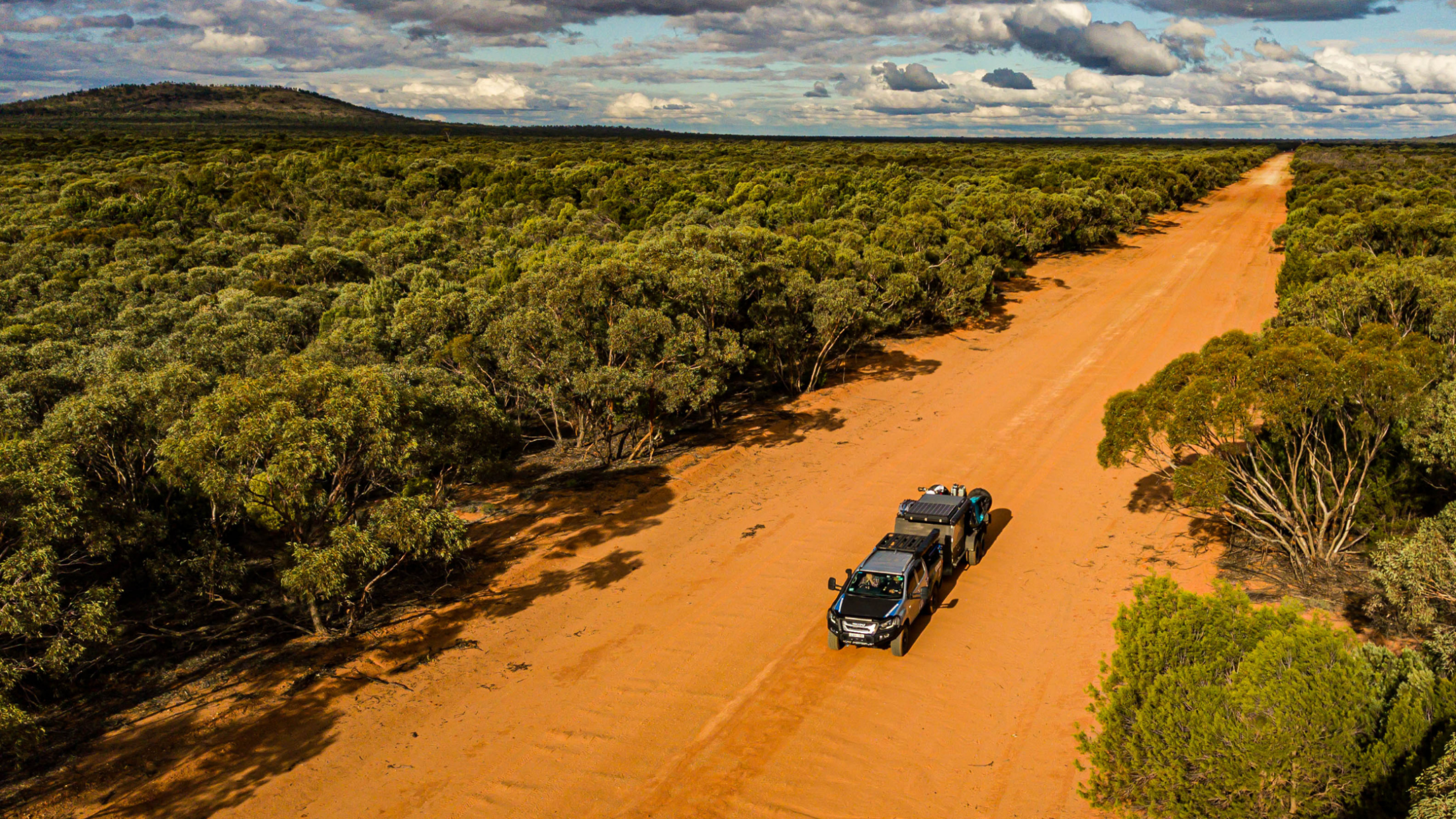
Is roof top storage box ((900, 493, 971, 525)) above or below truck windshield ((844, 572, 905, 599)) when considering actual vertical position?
above

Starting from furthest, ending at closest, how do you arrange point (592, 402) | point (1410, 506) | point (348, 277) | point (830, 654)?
1. point (348, 277)
2. point (592, 402)
3. point (1410, 506)
4. point (830, 654)

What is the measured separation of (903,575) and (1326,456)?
9.30 meters

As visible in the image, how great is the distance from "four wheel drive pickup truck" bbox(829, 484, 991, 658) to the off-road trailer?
1cm

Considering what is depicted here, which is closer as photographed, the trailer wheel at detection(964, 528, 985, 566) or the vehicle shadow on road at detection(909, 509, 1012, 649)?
the vehicle shadow on road at detection(909, 509, 1012, 649)

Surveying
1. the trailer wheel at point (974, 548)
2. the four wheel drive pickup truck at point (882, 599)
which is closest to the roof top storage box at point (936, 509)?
the trailer wheel at point (974, 548)

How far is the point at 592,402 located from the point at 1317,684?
17209mm

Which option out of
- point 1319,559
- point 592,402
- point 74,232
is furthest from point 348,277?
point 1319,559

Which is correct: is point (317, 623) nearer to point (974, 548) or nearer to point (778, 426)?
point (974, 548)

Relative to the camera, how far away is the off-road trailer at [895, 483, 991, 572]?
15484mm

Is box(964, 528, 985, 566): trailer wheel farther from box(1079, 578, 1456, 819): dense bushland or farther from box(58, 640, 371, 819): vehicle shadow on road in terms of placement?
box(58, 640, 371, 819): vehicle shadow on road

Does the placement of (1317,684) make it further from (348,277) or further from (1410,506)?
(348,277)

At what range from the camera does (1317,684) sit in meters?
7.51

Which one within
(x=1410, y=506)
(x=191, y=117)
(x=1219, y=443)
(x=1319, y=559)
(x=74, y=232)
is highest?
(x=191, y=117)

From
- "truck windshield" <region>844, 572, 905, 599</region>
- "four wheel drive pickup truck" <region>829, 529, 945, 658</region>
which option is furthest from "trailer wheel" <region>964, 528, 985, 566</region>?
"truck windshield" <region>844, 572, 905, 599</region>
